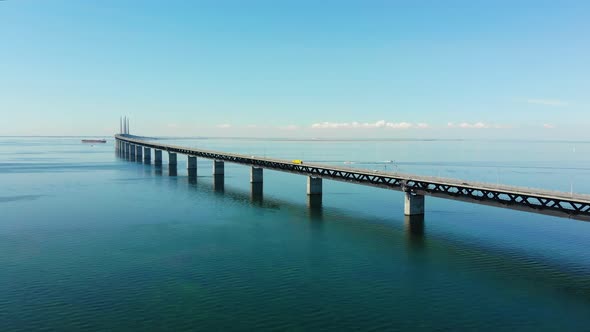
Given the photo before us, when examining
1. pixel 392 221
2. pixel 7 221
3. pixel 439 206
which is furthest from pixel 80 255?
pixel 439 206

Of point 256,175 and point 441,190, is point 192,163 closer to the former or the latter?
point 256,175

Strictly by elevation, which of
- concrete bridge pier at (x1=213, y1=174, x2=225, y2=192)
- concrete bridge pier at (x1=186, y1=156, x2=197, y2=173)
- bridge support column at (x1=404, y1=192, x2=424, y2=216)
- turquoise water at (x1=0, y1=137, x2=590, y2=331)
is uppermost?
concrete bridge pier at (x1=186, y1=156, x2=197, y2=173)

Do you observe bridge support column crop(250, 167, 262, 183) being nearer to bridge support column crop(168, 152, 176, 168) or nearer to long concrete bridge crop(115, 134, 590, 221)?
long concrete bridge crop(115, 134, 590, 221)

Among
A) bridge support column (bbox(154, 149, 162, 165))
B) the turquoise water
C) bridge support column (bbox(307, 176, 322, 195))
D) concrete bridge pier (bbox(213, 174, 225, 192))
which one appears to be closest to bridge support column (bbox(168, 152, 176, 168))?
bridge support column (bbox(154, 149, 162, 165))

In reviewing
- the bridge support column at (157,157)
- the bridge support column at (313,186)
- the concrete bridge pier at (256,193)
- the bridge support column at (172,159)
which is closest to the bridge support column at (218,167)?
the concrete bridge pier at (256,193)

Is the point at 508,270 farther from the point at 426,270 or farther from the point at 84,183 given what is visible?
the point at 84,183

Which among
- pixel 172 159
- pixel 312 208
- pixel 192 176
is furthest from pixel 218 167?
pixel 312 208

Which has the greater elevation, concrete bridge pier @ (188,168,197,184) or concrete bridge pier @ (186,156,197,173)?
concrete bridge pier @ (186,156,197,173)

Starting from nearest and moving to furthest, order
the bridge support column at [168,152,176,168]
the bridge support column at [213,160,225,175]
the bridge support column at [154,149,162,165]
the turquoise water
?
the turquoise water < the bridge support column at [213,160,225,175] < the bridge support column at [168,152,176,168] < the bridge support column at [154,149,162,165]
